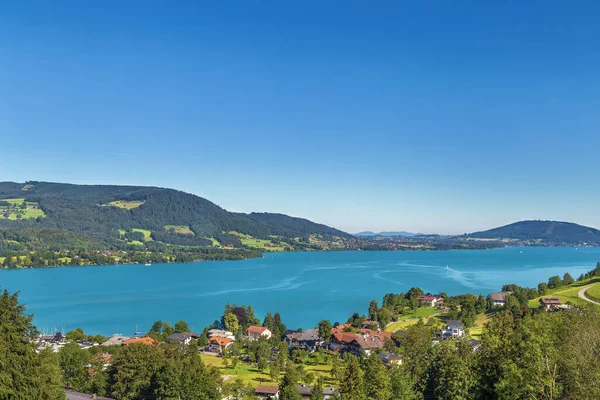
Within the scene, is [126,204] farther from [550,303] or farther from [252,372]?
[252,372]

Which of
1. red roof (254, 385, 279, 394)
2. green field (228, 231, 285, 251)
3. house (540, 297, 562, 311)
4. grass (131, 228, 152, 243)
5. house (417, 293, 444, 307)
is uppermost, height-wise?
grass (131, 228, 152, 243)

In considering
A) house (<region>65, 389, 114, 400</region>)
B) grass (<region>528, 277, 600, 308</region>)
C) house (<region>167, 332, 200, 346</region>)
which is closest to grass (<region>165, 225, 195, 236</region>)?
house (<region>167, 332, 200, 346</region>)

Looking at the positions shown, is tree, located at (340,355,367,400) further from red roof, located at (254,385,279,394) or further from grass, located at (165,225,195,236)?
grass, located at (165,225,195,236)

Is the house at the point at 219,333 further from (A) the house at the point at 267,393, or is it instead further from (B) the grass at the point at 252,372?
(A) the house at the point at 267,393

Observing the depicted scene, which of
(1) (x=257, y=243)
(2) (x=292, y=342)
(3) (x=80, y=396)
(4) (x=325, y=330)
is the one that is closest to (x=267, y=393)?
(3) (x=80, y=396)

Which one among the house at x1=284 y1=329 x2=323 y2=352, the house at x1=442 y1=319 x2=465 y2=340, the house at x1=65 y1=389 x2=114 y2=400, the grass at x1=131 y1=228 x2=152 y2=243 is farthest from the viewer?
the grass at x1=131 y1=228 x2=152 y2=243

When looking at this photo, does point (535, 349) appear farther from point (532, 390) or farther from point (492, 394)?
point (492, 394)

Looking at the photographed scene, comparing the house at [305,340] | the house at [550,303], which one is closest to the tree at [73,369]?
the house at [305,340]
